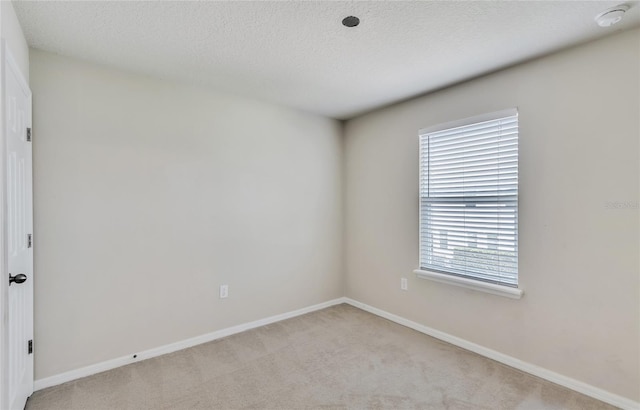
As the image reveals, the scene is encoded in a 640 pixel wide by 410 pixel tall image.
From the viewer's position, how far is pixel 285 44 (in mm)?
2166

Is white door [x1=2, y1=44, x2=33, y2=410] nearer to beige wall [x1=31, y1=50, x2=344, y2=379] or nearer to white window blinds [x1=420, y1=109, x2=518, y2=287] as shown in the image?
beige wall [x1=31, y1=50, x2=344, y2=379]

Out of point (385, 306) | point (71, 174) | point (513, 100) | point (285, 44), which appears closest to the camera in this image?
point (285, 44)

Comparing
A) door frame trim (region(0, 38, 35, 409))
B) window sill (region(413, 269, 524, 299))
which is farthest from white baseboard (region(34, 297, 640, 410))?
door frame trim (region(0, 38, 35, 409))

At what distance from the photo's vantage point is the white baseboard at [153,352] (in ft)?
7.35

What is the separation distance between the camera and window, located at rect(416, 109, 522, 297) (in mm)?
2533

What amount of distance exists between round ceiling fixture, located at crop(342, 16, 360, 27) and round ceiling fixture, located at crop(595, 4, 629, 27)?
55.3 inches

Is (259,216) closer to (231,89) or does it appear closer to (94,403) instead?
(231,89)

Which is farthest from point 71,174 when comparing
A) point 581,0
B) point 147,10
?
point 581,0

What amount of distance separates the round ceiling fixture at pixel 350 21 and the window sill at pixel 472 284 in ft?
7.33

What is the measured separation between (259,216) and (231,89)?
4.25ft

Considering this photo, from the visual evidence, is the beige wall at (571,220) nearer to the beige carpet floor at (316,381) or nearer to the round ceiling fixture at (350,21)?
the beige carpet floor at (316,381)

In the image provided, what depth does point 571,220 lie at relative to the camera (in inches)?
87.4

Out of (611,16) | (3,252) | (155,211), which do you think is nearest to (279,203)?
(155,211)

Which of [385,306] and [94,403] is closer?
[94,403]
